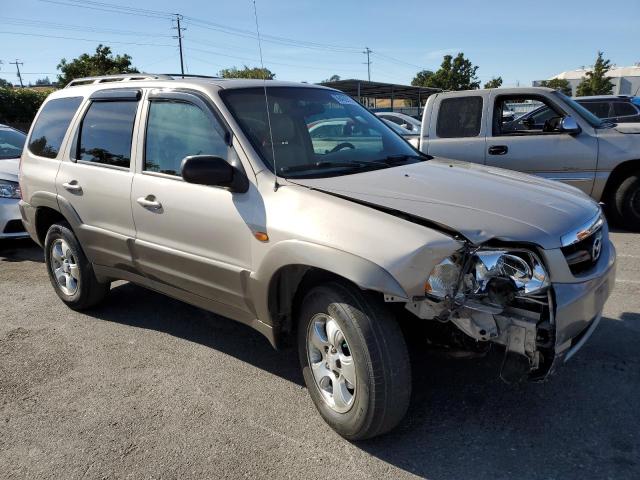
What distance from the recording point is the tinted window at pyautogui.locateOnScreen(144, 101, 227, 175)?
134 inches

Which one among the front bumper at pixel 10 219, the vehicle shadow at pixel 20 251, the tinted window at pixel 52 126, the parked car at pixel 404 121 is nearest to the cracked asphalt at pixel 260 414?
the tinted window at pixel 52 126

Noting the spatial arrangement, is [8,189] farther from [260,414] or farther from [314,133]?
[260,414]

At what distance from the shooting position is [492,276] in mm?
2488

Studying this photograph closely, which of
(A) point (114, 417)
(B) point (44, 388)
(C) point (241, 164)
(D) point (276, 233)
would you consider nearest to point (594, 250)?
(D) point (276, 233)

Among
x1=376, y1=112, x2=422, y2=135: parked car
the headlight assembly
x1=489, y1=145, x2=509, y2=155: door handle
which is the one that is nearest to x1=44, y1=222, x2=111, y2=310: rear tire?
the headlight assembly

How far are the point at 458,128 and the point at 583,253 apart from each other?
187 inches

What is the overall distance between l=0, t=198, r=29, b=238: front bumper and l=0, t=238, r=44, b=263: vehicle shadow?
223mm

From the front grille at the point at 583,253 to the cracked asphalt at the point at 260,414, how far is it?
685 mm

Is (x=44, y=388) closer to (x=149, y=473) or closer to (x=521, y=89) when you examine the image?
(x=149, y=473)

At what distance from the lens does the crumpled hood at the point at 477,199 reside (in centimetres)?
256

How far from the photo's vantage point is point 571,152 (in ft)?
22.5

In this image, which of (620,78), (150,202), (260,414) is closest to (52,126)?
(150,202)

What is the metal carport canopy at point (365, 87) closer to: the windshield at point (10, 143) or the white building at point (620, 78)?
the white building at point (620, 78)

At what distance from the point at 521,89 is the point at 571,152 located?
1.04 meters
